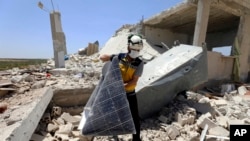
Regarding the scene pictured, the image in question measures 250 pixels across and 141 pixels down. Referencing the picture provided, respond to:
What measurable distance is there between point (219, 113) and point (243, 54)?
206 inches

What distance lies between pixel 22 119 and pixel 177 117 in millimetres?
2362

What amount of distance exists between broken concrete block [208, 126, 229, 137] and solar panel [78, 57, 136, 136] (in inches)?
58.2

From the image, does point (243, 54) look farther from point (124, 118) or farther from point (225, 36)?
point (124, 118)

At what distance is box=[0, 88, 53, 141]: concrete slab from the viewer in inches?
70.2

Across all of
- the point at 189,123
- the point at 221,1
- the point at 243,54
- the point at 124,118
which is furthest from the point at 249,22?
the point at 124,118

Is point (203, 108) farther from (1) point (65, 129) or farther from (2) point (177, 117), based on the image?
(1) point (65, 129)

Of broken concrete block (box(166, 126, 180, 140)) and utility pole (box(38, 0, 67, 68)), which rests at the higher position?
utility pole (box(38, 0, 67, 68))

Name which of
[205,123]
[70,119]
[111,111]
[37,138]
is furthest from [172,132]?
[37,138]

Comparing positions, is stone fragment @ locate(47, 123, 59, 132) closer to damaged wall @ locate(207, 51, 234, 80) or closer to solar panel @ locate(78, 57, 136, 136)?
solar panel @ locate(78, 57, 136, 136)

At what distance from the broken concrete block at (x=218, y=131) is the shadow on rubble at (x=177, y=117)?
20 cm

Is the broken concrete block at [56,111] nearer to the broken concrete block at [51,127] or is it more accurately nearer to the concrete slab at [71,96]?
the concrete slab at [71,96]

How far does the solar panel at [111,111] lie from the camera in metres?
2.24

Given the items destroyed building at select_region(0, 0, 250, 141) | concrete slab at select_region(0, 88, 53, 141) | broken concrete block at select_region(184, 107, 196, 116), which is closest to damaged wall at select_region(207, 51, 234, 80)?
destroyed building at select_region(0, 0, 250, 141)

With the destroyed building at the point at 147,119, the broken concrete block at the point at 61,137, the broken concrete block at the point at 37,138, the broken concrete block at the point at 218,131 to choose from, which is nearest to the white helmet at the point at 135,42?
the destroyed building at the point at 147,119
